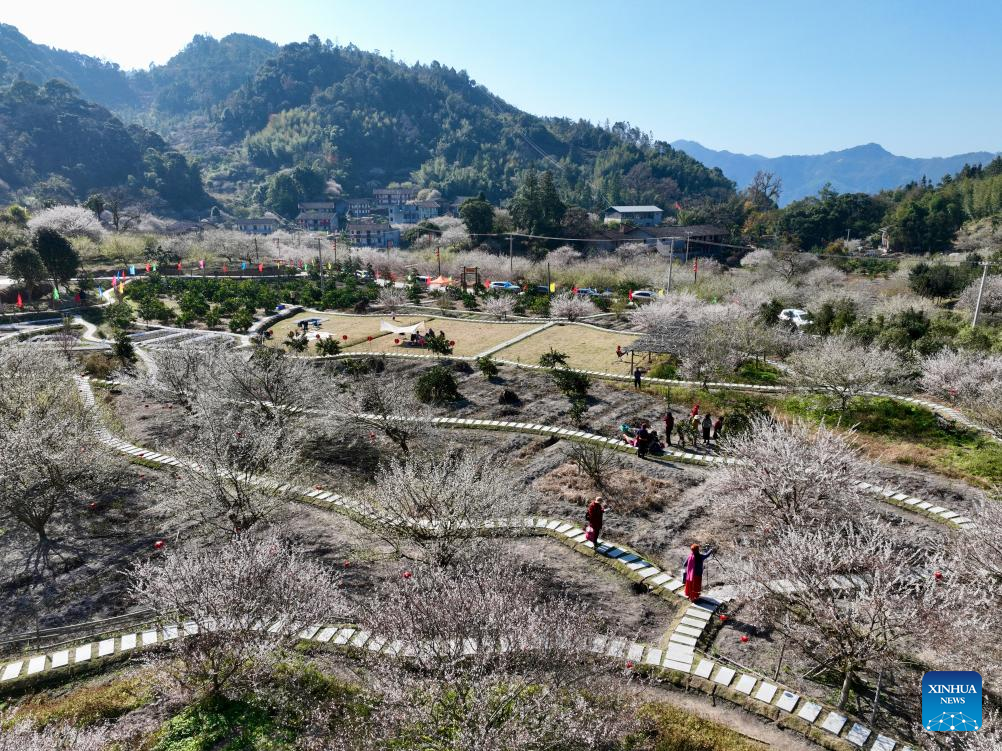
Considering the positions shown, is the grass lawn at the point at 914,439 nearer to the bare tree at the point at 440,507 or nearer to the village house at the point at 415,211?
the bare tree at the point at 440,507

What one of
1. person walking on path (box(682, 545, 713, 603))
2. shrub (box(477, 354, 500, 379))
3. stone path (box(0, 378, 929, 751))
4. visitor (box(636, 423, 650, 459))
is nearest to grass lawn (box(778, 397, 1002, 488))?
visitor (box(636, 423, 650, 459))

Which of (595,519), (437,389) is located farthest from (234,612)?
(437,389)

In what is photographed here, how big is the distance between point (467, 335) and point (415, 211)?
115 meters

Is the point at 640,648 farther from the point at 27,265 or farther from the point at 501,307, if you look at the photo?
the point at 27,265

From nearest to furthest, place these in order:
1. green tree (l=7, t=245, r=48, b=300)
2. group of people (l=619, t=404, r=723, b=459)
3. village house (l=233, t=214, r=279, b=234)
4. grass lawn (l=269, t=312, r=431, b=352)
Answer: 1. group of people (l=619, t=404, r=723, b=459)
2. grass lawn (l=269, t=312, r=431, b=352)
3. green tree (l=7, t=245, r=48, b=300)
4. village house (l=233, t=214, r=279, b=234)

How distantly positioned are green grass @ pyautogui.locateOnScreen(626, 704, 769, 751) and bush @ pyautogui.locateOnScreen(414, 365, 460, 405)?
57.8 feet

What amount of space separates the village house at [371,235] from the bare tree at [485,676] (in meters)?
107

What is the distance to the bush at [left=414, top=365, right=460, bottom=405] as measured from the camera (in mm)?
25234

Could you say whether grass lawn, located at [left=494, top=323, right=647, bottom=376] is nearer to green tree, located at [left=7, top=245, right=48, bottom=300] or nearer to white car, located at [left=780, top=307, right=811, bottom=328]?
white car, located at [left=780, top=307, right=811, bottom=328]

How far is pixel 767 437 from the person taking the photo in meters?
13.5

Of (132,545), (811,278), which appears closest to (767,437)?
(132,545)

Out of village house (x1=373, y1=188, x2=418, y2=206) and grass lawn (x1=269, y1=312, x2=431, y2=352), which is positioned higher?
village house (x1=373, y1=188, x2=418, y2=206)

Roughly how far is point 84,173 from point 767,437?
177m

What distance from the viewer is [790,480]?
12.5 m
